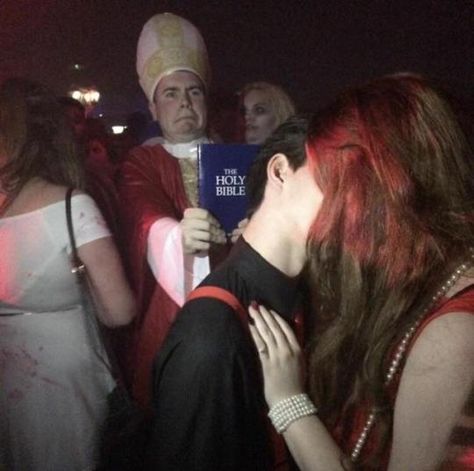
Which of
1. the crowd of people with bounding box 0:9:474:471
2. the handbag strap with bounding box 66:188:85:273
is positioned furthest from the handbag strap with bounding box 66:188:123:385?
the crowd of people with bounding box 0:9:474:471

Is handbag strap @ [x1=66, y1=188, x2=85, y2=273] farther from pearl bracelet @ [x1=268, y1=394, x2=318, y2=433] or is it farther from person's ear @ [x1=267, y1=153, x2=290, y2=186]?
pearl bracelet @ [x1=268, y1=394, x2=318, y2=433]

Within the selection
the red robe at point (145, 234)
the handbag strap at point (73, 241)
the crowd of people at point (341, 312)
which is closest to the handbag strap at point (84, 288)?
the handbag strap at point (73, 241)

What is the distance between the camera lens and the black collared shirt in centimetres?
103

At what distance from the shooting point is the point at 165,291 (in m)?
2.21

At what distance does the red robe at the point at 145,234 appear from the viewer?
2.23m

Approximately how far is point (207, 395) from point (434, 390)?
362mm

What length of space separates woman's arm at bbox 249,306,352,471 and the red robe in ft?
3.52

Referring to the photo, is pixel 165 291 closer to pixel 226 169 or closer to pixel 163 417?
pixel 226 169

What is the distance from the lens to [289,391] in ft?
3.76

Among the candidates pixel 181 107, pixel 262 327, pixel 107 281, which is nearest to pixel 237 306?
pixel 262 327

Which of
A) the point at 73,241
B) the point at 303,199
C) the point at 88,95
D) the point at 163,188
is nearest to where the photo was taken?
the point at 303,199

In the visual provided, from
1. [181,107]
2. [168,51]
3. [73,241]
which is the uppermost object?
[168,51]

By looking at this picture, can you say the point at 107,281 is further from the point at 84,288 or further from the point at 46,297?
the point at 46,297

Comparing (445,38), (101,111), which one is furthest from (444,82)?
(101,111)
